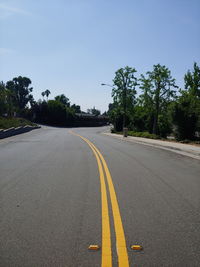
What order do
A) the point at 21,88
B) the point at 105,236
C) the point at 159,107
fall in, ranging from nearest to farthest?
the point at 105,236 < the point at 159,107 < the point at 21,88

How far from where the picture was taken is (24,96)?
135125mm

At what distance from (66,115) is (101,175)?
324 ft

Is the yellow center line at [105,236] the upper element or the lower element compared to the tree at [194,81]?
lower

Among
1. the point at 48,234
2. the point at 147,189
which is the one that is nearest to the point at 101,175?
the point at 147,189

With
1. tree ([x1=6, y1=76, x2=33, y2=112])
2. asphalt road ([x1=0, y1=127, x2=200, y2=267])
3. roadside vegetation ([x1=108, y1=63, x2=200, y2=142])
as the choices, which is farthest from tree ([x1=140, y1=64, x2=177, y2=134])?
tree ([x1=6, y1=76, x2=33, y2=112])

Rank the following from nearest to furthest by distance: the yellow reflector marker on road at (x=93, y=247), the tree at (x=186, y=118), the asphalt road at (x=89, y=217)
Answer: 1. the asphalt road at (x=89, y=217)
2. the yellow reflector marker on road at (x=93, y=247)
3. the tree at (x=186, y=118)

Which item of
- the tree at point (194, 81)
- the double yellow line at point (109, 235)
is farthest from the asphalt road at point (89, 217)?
the tree at point (194, 81)

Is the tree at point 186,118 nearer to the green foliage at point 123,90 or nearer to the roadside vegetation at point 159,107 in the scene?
the roadside vegetation at point 159,107

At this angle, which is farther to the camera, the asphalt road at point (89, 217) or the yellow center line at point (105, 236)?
the asphalt road at point (89, 217)

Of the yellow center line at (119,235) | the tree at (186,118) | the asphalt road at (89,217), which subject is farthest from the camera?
the tree at (186,118)

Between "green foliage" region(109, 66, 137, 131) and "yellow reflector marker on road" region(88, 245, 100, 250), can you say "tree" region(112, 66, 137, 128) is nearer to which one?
"green foliage" region(109, 66, 137, 131)

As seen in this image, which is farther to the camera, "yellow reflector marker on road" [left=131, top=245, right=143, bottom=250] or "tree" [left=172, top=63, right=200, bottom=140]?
"tree" [left=172, top=63, right=200, bottom=140]

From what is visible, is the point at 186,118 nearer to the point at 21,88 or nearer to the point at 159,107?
the point at 159,107

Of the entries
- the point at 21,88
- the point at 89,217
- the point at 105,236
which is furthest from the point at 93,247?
the point at 21,88
